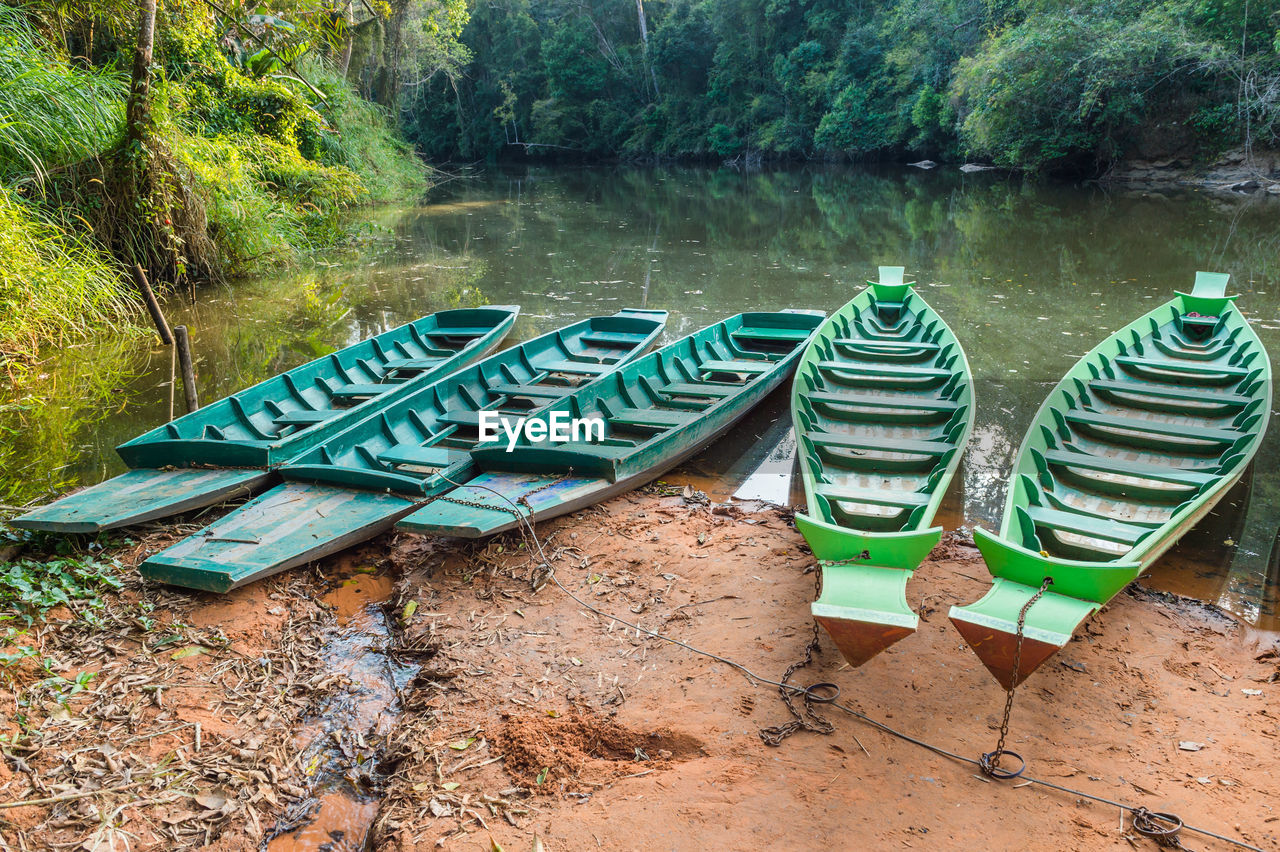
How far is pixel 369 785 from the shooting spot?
10.9 ft

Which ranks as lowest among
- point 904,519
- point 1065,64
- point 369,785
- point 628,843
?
point 369,785

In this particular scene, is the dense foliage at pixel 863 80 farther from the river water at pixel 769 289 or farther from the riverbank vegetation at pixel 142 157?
the riverbank vegetation at pixel 142 157

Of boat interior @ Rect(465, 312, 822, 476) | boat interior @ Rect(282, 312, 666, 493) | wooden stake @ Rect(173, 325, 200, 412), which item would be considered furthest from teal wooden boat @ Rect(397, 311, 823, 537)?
wooden stake @ Rect(173, 325, 200, 412)

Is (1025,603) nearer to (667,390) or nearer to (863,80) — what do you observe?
(667,390)

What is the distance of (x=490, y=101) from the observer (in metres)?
45.6

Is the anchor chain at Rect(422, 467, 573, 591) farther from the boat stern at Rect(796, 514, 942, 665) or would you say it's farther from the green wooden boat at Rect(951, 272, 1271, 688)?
the green wooden boat at Rect(951, 272, 1271, 688)

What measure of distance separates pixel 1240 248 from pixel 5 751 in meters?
16.7

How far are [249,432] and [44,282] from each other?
335cm

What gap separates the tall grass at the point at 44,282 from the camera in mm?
7254

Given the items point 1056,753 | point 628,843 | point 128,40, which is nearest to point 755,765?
point 628,843

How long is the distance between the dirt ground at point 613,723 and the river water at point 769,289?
1360 millimetres

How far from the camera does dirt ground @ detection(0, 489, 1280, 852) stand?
2.93 meters

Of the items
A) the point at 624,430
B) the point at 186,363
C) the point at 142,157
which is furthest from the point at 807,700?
the point at 142,157

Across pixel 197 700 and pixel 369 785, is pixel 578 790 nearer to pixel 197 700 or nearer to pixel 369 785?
pixel 369 785
